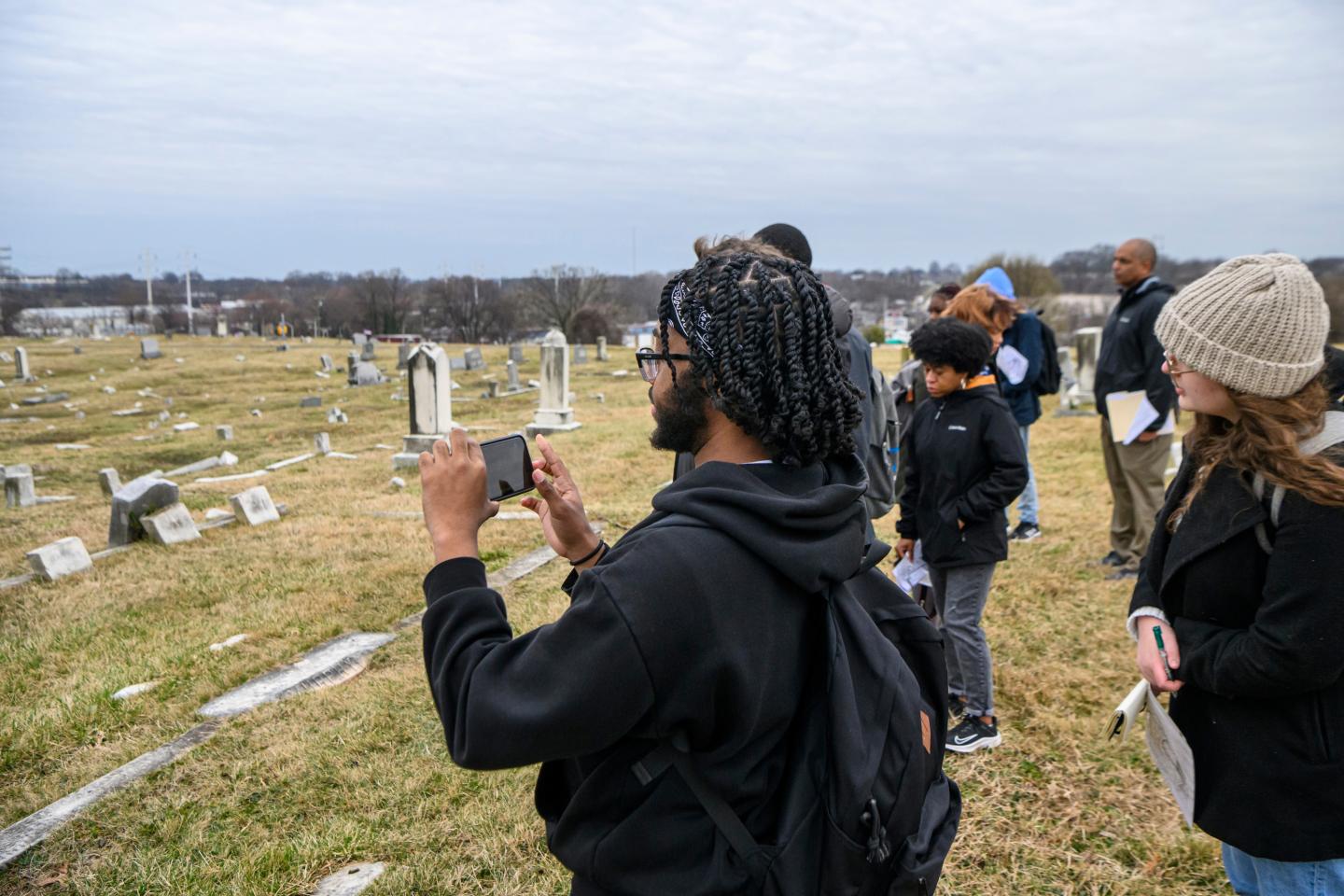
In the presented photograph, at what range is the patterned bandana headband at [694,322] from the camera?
4.70ft

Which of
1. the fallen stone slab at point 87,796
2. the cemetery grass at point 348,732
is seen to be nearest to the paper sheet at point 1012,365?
the cemetery grass at point 348,732

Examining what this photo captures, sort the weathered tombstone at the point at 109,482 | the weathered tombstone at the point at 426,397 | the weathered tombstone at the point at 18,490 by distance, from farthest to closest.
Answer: the weathered tombstone at the point at 426,397
the weathered tombstone at the point at 109,482
the weathered tombstone at the point at 18,490

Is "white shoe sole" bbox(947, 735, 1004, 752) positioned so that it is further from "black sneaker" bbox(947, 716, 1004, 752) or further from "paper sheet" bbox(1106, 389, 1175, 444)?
"paper sheet" bbox(1106, 389, 1175, 444)

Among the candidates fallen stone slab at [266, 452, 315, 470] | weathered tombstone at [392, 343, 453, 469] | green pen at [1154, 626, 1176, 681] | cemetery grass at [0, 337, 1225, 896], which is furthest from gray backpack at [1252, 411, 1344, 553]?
fallen stone slab at [266, 452, 315, 470]

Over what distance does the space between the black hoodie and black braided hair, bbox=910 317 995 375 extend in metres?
2.33

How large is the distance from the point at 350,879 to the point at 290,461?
10135 millimetres

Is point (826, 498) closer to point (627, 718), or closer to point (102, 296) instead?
point (627, 718)

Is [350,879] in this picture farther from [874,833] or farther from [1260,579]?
[1260,579]

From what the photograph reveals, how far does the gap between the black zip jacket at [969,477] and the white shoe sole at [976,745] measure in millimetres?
786

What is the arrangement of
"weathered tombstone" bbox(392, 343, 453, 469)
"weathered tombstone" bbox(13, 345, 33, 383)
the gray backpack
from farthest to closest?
"weathered tombstone" bbox(13, 345, 33, 383)
"weathered tombstone" bbox(392, 343, 453, 469)
the gray backpack

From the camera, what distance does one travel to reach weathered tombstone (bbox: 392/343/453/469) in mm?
11211

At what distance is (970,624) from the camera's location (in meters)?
3.65

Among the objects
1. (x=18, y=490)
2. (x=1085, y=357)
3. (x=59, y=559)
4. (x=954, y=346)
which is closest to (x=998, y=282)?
(x=954, y=346)

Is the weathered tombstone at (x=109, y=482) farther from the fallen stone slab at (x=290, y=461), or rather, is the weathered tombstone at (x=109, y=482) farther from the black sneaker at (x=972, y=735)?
the black sneaker at (x=972, y=735)
